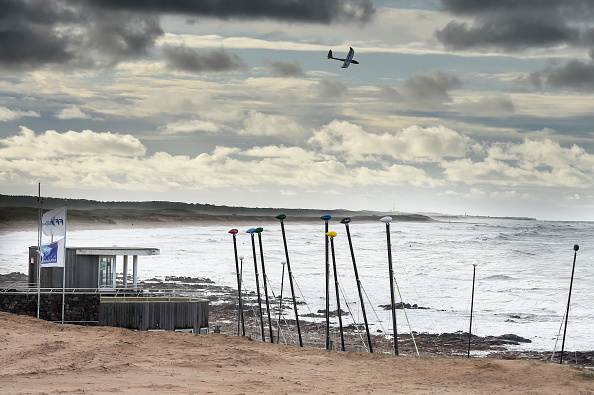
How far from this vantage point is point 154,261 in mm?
101000

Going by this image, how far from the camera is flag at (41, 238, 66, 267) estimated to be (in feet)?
115

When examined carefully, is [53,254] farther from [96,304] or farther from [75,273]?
[75,273]

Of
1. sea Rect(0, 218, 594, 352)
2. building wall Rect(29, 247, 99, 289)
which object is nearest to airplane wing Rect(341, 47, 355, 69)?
sea Rect(0, 218, 594, 352)

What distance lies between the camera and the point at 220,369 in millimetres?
27578

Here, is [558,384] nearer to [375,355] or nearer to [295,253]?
[375,355]

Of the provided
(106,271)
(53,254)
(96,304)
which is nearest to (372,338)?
(106,271)

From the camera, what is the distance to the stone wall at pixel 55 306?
37375 millimetres

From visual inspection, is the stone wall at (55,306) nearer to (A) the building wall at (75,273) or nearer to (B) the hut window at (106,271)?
(A) the building wall at (75,273)

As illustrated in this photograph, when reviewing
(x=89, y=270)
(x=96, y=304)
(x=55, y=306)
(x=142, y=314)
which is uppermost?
(x=89, y=270)

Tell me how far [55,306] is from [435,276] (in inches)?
2189

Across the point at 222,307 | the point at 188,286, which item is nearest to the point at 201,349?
the point at 222,307

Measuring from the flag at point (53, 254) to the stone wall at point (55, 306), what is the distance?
9.85ft

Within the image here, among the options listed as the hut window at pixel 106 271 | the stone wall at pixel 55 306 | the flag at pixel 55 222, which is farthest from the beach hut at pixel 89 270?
the flag at pixel 55 222

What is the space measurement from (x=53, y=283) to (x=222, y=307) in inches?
892
